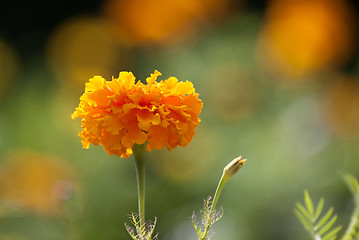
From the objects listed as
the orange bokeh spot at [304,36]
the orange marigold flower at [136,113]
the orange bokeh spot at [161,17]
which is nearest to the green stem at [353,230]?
the orange marigold flower at [136,113]

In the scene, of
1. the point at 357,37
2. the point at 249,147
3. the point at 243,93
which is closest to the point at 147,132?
the point at 249,147

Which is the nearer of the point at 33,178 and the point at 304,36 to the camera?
the point at 33,178

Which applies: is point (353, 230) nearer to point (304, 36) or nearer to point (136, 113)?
point (136, 113)

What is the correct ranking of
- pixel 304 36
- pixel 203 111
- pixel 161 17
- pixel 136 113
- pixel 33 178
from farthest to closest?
pixel 161 17 < pixel 304 36 < pixel 203 111 < pixel 33 178 < pixel 136 113

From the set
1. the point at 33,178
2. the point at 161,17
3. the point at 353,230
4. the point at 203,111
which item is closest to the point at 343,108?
the point at 203,111

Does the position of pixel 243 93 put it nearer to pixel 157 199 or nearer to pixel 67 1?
pixel 157 199

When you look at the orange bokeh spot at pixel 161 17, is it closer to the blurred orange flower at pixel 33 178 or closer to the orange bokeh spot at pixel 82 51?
the orange bokeh spot at pixel 82 51
